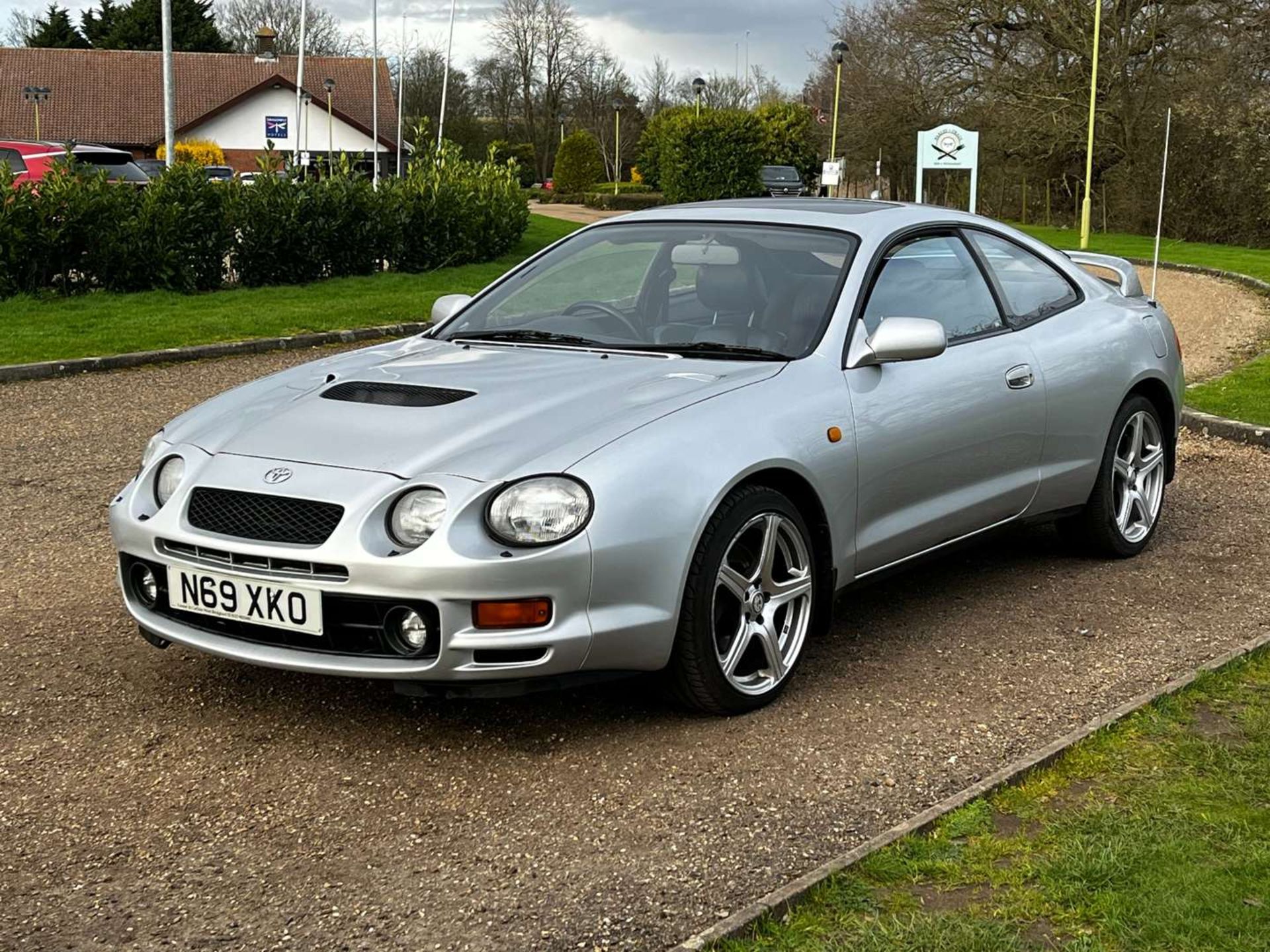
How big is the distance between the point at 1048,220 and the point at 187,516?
143 feet

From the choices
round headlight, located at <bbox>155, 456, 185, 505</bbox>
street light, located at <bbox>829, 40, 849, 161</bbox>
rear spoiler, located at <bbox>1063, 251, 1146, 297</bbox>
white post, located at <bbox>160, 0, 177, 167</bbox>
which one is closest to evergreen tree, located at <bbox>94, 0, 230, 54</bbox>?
street light, located at <bbox>829, 40, 849, 161</bbox>

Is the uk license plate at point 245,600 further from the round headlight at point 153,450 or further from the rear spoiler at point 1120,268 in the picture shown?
Answer: the rear spoiler at point 1120,268

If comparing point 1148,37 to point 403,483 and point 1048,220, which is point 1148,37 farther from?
point 403,483

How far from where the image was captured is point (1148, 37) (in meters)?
38.8

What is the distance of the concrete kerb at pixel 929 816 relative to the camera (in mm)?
3199

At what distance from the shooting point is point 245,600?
13.6 feet

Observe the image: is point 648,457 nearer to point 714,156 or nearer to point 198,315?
point 198,315

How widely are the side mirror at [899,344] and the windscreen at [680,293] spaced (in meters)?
0.16

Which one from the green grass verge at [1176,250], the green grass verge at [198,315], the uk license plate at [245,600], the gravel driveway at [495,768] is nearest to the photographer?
the gravel driveway at [495,768]

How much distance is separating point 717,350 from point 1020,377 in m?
1.37

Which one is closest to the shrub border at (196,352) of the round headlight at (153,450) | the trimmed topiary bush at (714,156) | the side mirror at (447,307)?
the side mirror at (447,307)

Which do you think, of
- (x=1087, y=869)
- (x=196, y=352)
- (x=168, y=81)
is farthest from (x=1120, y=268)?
(x=168, y=81)

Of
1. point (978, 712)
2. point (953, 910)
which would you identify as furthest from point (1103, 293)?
point (953, 910)

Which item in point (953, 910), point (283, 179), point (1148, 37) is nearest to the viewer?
point (953, 910)
